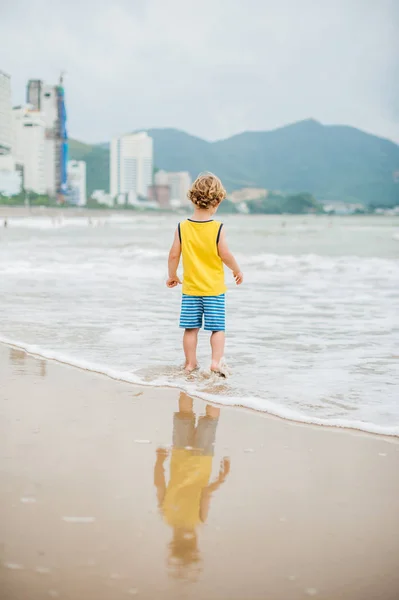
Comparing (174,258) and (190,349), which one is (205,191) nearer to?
(174,258)

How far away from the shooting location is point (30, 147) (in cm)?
14462

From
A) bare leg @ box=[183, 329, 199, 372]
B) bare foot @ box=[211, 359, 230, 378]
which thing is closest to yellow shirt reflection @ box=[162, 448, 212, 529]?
bare foot @ box=[211, 359, 230, 378]

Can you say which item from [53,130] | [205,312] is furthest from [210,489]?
[53,130]

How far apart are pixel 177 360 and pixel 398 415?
65.1 inches

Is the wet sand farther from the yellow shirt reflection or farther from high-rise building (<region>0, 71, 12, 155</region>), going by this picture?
high-rise building (<region>0, 71, 12, 155</region>)

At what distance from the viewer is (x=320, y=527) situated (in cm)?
187

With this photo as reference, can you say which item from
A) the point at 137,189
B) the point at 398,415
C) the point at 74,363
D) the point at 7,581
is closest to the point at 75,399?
the point at 74,363

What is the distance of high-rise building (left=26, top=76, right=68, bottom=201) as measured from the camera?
146875 mm

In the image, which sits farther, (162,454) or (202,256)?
(202,256)

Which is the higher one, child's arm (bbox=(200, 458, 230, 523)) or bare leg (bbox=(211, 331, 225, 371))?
bare leg (bbox=(211, 331, 225, 371))

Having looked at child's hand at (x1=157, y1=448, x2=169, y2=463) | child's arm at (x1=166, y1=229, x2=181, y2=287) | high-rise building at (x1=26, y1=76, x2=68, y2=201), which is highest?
high-rise building at (x1=26, y1=76, x2=68, y2=201)

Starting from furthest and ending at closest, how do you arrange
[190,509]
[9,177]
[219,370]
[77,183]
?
[77,183] < [9,177] < [219,370] < [190,509]

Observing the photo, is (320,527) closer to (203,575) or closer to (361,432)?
(203,575)

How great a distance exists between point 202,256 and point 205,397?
985 mm
